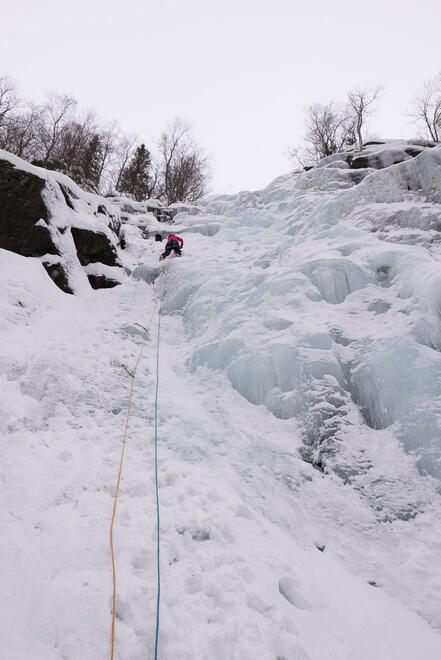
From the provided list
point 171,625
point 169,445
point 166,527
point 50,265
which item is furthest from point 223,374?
point 50,265

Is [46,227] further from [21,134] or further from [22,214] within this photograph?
[21,134]

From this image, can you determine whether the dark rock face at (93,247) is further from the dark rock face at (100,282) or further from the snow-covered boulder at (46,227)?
the dark rock face at (100,282)

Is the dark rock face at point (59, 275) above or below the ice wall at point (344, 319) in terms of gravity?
above

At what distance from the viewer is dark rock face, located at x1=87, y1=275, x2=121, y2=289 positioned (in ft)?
29.8

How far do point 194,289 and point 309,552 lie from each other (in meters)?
6.83

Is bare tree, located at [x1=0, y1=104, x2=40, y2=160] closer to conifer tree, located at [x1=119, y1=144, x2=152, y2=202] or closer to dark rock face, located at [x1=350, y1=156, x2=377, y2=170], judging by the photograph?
conifer tree, located at [x1=119, y1=144, x2=152, y2=202]

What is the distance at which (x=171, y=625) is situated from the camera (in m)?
2.12

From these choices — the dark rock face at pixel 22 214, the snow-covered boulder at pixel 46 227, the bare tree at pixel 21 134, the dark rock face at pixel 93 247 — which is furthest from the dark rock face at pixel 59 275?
the bare tree at pixel 21 134

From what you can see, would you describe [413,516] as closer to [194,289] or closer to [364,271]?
[364,271]

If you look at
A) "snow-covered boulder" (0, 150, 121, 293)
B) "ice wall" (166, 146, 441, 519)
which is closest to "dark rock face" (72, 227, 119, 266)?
→ "snow-covered boulder" (0, 150, 121, 293)

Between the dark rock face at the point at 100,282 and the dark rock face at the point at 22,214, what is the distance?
1232mm

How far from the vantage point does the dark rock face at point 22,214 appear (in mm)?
7555

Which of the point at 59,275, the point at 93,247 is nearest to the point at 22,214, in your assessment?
the point at 59,275

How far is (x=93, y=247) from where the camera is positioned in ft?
31.9
